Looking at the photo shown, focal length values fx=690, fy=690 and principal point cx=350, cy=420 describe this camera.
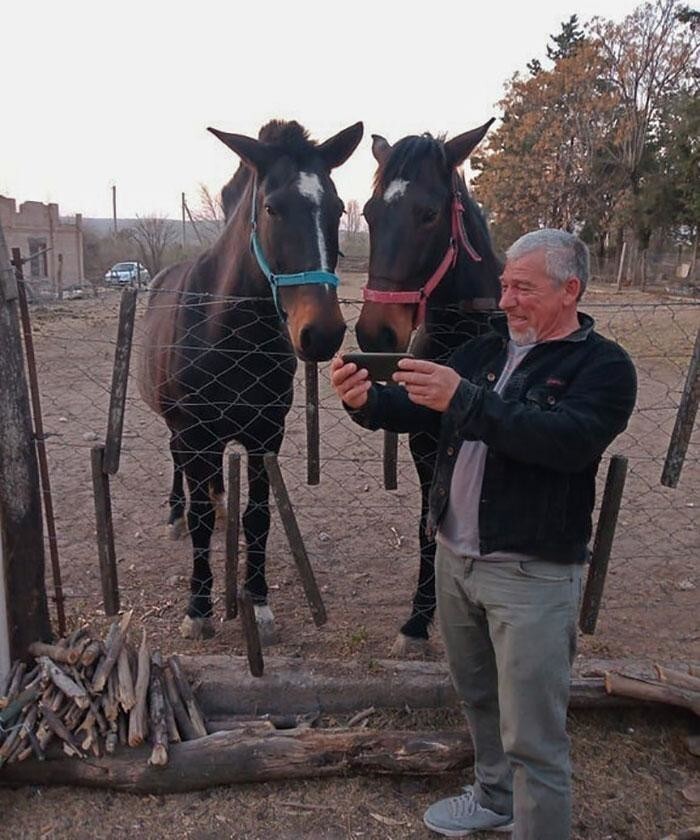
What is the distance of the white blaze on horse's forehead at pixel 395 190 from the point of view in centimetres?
284

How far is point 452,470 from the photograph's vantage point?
6.78ft

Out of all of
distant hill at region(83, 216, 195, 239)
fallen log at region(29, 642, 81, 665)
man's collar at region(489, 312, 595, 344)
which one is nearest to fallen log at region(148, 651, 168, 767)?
fallen log at region(29, 642, 81, 665)

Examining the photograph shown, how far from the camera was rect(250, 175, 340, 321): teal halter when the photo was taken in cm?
278

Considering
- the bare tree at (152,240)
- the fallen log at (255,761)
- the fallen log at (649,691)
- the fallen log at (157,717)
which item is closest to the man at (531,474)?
the fallen log at (255,761)

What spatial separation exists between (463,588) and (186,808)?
4.30 feet

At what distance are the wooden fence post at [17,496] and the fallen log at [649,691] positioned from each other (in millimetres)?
2312

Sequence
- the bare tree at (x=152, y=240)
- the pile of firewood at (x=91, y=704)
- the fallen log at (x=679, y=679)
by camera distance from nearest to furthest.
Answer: the pile of firewood at (x=91, y=704) < the fallen log at (x=679, y=679) < the bare tree at (x=152, y=240)

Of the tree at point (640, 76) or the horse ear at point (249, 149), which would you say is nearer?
the horse ear at point (249, 149)

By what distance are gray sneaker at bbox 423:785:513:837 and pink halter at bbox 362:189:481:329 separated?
180 centimetres

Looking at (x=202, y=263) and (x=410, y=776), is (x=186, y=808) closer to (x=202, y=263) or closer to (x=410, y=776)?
(x=410, y=776)

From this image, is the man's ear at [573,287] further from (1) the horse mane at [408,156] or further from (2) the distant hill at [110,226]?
(2) the distant hill at [110,226]

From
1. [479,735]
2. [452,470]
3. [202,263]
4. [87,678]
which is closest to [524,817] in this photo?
[479,735]

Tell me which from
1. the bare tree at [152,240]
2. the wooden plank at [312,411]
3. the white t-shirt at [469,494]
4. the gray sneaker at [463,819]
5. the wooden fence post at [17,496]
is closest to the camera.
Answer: the white t-shirt at [469,494]

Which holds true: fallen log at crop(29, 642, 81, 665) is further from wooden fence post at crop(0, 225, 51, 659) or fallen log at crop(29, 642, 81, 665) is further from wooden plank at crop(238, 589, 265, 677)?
wooden plank at crop(238, 589, 265, 677)
